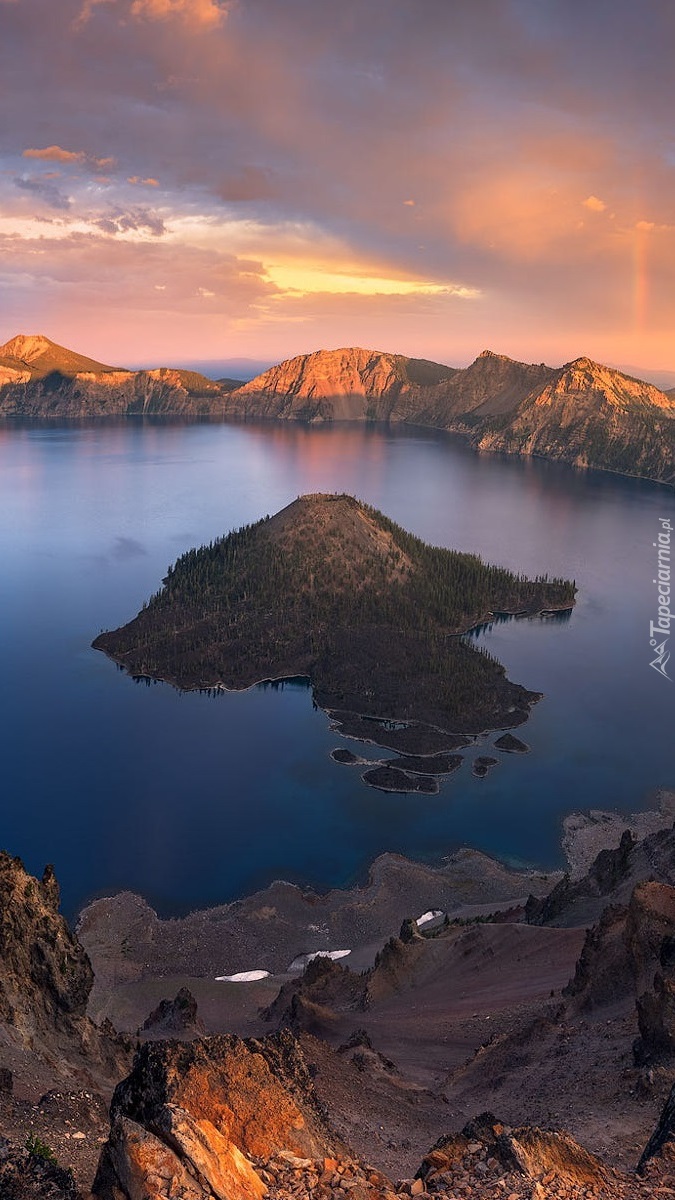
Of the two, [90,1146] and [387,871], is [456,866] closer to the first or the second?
[387,871]

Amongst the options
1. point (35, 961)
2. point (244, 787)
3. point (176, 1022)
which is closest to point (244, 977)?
point (176, 1022)

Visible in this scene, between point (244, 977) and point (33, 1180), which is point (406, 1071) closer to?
point (33, 1180)

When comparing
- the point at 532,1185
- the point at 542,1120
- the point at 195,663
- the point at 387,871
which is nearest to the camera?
the point at 532,1185

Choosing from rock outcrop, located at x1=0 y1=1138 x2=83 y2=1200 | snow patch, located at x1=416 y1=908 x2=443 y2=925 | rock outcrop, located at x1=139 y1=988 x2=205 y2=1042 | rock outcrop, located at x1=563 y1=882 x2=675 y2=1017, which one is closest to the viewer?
rock outcrop, located at x1=0 y1=1138 x2=83 y2=1200

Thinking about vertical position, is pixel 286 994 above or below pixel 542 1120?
below

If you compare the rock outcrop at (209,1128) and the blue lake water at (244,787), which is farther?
the blue lake water at (244,787)

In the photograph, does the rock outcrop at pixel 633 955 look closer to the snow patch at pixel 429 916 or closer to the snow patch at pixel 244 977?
the snow patch at pixel 244 977

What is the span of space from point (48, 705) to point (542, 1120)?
511 ft

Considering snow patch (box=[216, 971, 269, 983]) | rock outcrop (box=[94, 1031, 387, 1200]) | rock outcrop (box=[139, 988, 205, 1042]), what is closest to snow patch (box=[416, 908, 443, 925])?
snow patch (box=[216, 971, 269, 983])

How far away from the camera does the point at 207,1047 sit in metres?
32.4

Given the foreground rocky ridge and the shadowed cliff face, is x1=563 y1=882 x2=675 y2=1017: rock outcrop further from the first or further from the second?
the shadowed cliff face

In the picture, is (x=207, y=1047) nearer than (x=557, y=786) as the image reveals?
Yes

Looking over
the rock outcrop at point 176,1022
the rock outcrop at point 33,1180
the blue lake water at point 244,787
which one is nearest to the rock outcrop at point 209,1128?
the rock outcrop at point 33,1180

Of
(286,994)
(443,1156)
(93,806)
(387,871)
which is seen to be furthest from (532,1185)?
(93,806)
